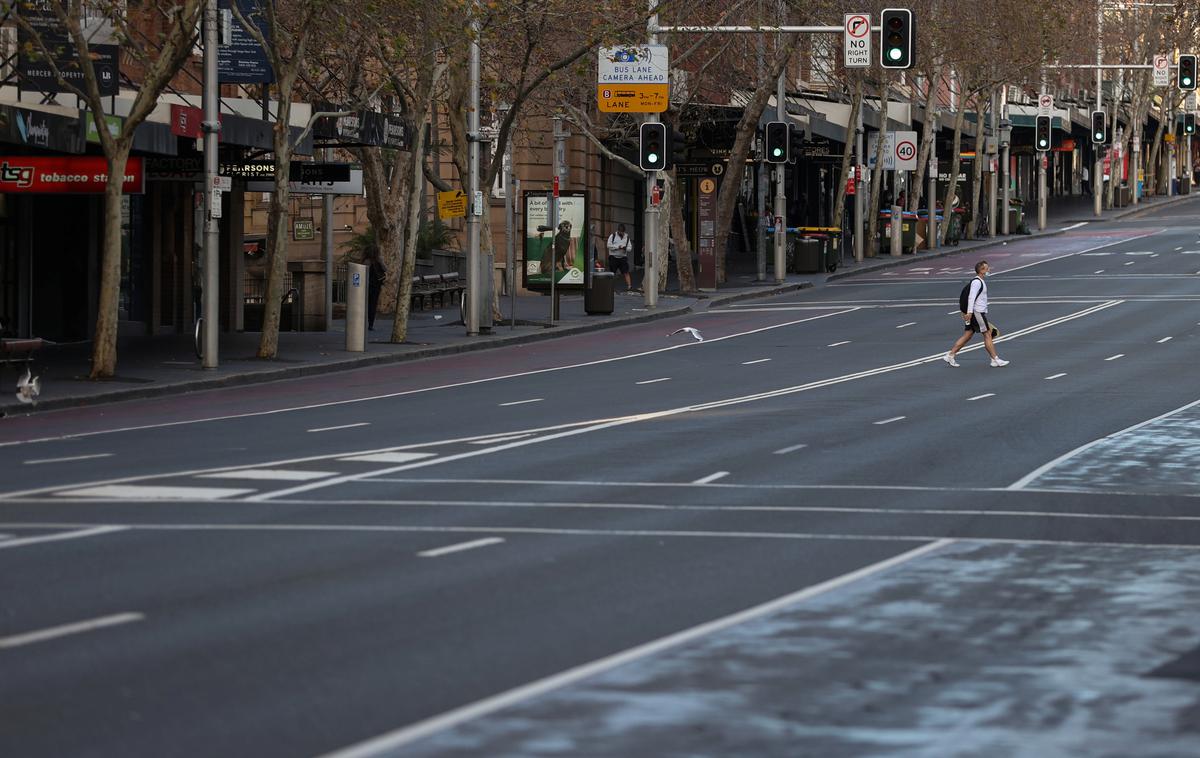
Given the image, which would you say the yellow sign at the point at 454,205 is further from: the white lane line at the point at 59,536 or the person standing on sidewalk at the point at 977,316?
the white lane line at the point at 59,536

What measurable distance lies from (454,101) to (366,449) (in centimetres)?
2053

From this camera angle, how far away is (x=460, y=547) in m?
13.1

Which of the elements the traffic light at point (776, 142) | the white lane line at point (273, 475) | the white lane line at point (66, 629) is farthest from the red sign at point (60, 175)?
the traffic light at point (776, 142)

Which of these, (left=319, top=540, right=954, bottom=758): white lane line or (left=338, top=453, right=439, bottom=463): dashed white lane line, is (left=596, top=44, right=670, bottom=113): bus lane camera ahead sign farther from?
(left=319, top=540, right=954, bottom=758): white lane line

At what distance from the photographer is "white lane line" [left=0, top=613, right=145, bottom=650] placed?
9.58 meters

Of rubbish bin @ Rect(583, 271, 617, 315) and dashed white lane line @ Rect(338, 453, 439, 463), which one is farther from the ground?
rubbish bin @ Rect(583, 271, 617, 315)

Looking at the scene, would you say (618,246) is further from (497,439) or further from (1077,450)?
(1077,450)

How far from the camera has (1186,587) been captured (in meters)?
11.7

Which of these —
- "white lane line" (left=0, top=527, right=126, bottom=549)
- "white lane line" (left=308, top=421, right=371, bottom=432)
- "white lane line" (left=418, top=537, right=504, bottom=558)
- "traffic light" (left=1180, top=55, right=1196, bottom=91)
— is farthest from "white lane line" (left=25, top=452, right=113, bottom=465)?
"traffic light" (left=1180, top=55, right=1196, bottom=91)

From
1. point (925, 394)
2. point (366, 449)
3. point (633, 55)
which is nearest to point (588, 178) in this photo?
point (633, 55)

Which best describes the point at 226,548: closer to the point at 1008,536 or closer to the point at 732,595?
the point at 732,595

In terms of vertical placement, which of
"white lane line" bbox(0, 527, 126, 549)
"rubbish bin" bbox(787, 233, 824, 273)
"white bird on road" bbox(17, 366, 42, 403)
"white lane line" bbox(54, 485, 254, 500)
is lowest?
"white lane line" bbox(0, 527, 126, 549)

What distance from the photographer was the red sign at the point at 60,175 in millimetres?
29922

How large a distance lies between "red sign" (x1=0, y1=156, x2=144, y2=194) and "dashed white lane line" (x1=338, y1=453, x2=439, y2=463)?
12.2 m
